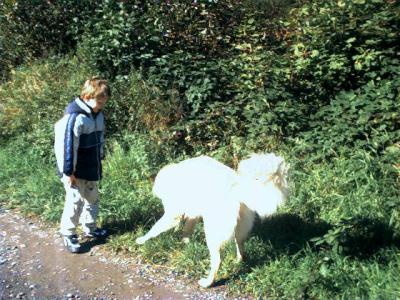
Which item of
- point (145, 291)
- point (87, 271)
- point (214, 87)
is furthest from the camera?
point (214, 87)

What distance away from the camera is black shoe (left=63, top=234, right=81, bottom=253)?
16.9ft

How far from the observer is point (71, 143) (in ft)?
15.9

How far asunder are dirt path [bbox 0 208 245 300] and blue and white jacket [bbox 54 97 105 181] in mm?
828

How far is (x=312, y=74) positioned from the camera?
22.7 ft

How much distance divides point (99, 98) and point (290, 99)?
9.03ft

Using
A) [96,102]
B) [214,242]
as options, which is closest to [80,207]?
[96,102]

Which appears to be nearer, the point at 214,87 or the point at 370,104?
the point at 370,104

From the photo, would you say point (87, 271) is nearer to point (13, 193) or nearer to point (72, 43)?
point (13, 193)

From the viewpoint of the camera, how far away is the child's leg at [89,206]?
5.33 m

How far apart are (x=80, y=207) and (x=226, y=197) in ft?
5.61

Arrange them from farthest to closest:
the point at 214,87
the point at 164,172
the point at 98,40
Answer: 1. the point at 98,40
2. the point at 214,87
3. the point at 164,172

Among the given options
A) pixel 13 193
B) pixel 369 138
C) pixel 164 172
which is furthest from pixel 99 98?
pixel 369 138

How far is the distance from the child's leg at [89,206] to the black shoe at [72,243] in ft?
0.64

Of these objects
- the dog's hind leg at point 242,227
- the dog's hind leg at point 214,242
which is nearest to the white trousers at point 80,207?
the dog's hind leg at point 214,242
